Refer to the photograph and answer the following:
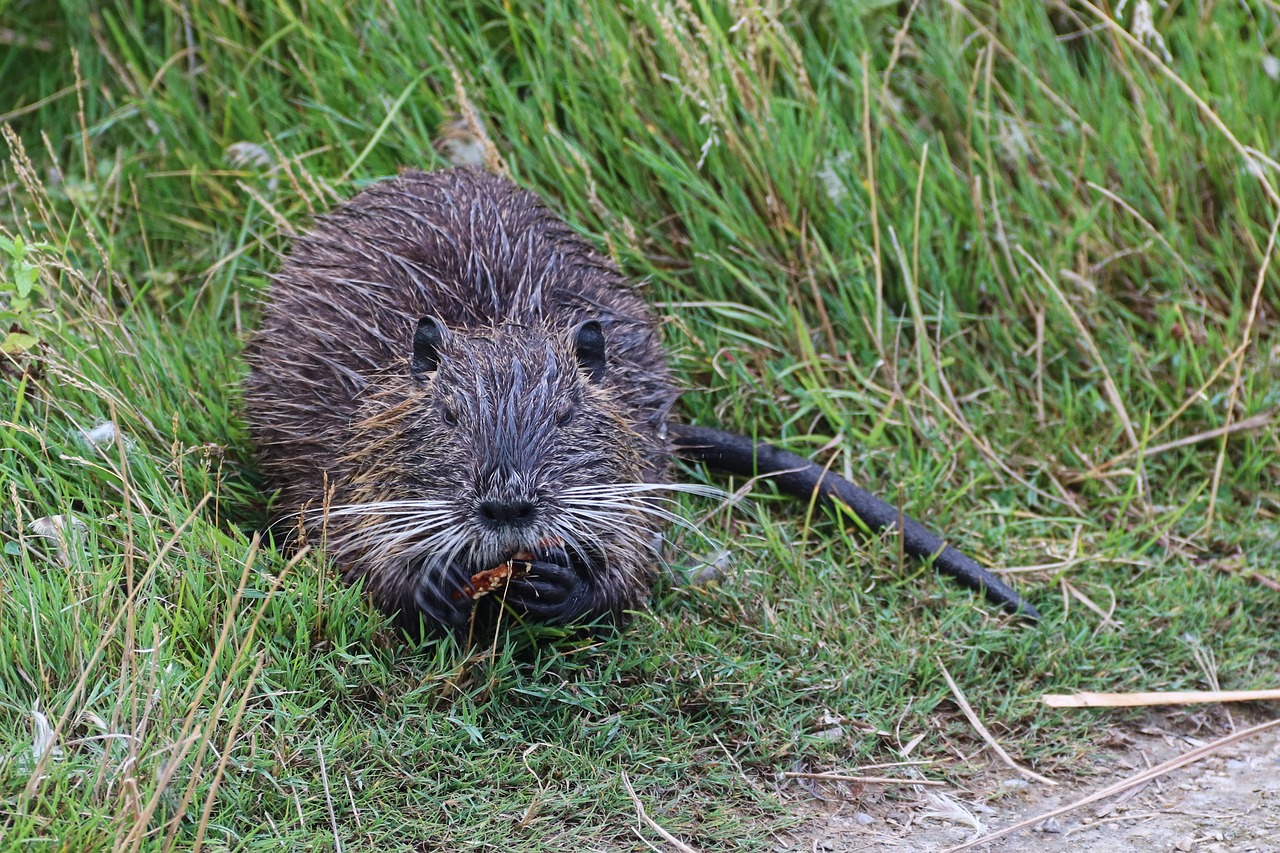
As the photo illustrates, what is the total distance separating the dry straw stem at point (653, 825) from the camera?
2428mm

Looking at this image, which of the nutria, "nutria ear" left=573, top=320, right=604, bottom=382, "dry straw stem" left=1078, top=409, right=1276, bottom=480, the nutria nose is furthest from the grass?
"nutria ear" left=573, top=320, right=604, bottom=382

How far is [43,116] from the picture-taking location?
4.23 m

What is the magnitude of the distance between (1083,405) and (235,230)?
2489mm

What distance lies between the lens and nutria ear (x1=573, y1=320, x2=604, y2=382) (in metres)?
2.82

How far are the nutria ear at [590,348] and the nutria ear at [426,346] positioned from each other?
10.8 inches

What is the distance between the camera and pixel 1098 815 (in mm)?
2686

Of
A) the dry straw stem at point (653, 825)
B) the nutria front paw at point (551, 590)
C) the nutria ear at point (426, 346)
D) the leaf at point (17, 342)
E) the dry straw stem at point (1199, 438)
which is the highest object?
the leaf at point (17, 342)

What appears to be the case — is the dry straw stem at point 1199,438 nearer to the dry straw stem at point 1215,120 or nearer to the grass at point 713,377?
the grass at point 713,377

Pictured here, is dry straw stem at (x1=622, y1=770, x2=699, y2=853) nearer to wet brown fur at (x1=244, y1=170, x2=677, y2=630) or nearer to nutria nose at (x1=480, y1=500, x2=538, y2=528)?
wet brown fur at (x1=244, y1=170, x2=677, y2=630)

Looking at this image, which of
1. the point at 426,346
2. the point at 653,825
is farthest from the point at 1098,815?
the point at 426,346

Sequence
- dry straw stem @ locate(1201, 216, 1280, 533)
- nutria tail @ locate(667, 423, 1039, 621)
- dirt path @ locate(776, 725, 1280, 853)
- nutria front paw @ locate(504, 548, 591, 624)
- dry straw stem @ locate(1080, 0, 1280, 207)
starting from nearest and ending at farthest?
dirt path @ locate(776, 725, 1280, 853) → nutria front paw @ locate(504, 548, 591, 624) → nutria tail @ locate(667, 423, 1039, 621) → dry straw stem @ locate(1201, 216, 1280, 533) → dry straw stem @ locate(1080, 0, 1280, 207)

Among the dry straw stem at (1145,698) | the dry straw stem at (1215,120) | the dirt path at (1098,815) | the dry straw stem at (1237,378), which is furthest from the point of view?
the dry straw stem at (1215,120)

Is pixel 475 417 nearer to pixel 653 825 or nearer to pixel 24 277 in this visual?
pixel 653 825

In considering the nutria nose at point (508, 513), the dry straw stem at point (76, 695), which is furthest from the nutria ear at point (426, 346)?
the dry straw stem at point (76, 695)
